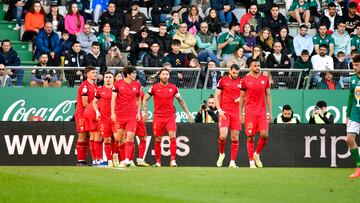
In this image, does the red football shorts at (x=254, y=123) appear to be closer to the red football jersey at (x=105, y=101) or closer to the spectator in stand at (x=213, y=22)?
the red football jersey at (x=105, y=101)

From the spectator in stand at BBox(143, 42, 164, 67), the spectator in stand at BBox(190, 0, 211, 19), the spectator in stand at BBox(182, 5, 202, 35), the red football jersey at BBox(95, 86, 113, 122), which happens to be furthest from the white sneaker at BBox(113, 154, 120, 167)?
the spectator in stand at BBox(190, 0, 211, 19)

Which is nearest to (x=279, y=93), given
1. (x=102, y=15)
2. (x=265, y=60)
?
(x=265, y=60)

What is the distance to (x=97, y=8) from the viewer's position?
31594mm

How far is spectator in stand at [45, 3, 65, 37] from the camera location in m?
30.6

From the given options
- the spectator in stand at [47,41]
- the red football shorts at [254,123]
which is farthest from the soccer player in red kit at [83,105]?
the spectator in stand at [47,41]

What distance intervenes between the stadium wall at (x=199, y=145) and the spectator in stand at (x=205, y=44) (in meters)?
2.88

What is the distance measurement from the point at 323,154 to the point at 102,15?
7.24 m

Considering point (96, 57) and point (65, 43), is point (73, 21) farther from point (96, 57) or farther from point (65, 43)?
point (96, 57)

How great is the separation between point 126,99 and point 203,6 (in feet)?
27.7

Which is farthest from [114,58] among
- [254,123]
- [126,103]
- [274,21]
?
[254,123]

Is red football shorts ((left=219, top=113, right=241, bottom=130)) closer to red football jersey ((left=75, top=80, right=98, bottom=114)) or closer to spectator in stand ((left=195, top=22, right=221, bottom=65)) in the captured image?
red football jersey ((left=75, top=80, right=98, bottom=114))

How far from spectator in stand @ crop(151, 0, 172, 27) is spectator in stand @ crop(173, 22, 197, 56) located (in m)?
1.41

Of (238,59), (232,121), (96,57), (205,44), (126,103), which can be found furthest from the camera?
(205,44)

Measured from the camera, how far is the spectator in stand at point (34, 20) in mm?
30375
